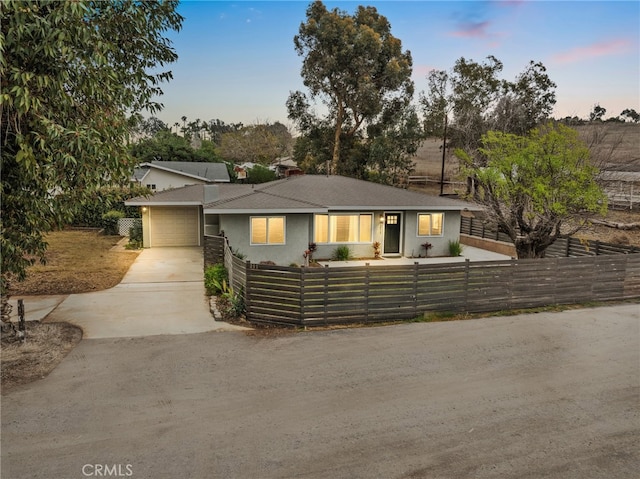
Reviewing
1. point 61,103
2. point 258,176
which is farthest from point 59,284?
point 258,176

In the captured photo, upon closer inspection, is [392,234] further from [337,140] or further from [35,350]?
[337,140]

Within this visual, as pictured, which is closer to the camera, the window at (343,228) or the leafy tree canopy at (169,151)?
the window at (343,228)

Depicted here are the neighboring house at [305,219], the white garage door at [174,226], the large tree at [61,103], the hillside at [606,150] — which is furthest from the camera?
the white garage door at [174,226]

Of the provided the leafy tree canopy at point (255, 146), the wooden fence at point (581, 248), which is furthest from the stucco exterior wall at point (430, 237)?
the leafy tree canopy at point (255, 146)

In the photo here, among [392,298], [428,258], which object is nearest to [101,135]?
[392,298]

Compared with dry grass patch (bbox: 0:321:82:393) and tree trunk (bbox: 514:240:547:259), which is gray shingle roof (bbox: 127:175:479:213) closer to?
tree trunk (bbox: 514:240:547:259)

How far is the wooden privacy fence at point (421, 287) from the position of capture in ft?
30.3

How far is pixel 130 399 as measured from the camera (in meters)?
6.20

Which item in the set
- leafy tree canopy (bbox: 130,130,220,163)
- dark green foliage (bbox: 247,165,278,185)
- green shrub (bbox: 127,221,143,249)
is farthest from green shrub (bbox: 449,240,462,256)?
leafy tree canopy (bbox: 130,130,220,163)

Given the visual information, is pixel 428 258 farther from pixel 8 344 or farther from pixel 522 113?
pixel 522 113

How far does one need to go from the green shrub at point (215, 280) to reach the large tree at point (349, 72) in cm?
2471

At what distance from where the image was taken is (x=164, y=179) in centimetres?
2995

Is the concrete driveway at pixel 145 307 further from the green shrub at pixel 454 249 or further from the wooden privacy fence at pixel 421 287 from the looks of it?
the green shrub at pixel 454 249

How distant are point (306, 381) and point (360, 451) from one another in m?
1.96
